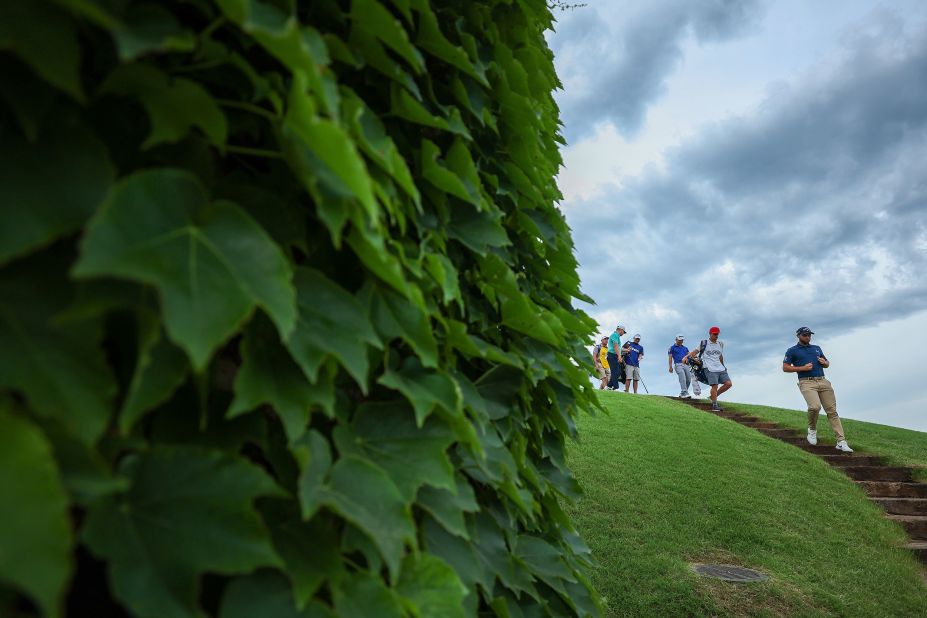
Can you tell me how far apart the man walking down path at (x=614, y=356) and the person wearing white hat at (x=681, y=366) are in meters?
1.72

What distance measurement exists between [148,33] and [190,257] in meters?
0.28

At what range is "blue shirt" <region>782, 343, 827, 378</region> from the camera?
11.2 metres

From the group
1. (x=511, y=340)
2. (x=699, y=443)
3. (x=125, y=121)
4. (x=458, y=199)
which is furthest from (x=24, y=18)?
(x=699, y=443)

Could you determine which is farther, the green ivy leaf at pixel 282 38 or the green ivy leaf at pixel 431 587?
the green ivy leaf at pixel 431 587

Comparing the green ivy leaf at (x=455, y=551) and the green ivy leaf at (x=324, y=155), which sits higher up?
the green ivy leaf at (x=324, y=155)

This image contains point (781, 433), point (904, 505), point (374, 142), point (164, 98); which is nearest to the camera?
point (164, 98)

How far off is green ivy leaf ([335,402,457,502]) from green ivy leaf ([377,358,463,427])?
0.03m

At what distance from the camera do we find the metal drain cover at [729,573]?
6031mm

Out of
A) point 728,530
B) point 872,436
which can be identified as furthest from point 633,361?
point 728,530

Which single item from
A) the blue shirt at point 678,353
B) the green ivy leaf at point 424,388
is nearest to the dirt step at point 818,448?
the blue shirt at point 678,353

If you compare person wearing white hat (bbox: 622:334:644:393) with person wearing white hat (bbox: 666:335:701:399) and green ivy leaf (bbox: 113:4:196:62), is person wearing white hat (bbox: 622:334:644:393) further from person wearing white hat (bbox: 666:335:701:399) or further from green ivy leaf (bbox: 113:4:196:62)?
green ivy leaf (bbox: 113:4:196:62)

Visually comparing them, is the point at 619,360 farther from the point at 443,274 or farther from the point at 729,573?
the point at 443,274

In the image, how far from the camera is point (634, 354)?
1906 centimetres

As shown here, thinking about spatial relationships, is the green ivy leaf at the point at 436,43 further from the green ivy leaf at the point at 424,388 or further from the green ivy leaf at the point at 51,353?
the green ivy leaf at the point at 51,353
